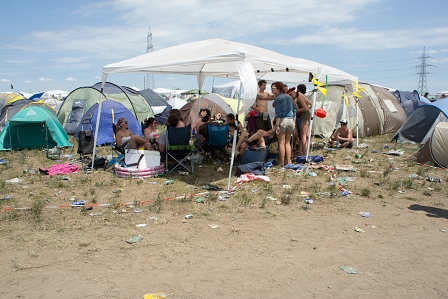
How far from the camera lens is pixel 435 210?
549 centimetres

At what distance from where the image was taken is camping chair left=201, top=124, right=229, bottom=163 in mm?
8000

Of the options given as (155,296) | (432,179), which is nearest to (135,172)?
(155,296)

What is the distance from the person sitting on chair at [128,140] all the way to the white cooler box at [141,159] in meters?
0.47

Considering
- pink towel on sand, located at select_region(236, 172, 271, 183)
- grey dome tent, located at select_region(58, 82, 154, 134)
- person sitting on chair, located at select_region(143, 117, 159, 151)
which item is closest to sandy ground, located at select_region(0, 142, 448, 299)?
pink towel on sand, located at select_region(236, 172, 271, 183)

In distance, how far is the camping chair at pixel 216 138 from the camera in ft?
26.2

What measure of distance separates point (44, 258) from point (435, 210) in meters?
5.06

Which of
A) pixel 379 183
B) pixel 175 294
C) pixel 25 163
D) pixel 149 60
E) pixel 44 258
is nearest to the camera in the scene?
pixel 175 294

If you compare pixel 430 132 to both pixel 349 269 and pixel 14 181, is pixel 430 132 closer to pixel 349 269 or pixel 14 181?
pixel 349 269

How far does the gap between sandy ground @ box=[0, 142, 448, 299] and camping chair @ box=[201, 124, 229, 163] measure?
207cm

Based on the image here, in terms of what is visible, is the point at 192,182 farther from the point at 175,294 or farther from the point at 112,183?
the point at 175,294

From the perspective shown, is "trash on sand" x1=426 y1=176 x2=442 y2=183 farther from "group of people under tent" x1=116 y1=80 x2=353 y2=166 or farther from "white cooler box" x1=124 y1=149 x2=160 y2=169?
"white cooler box" x1=124 y1=149 x2=160 y2=169

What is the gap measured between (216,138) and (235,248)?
4210 millimetres

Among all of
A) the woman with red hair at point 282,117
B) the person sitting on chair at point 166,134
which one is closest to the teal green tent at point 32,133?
the person sitting on chair at point 166,134

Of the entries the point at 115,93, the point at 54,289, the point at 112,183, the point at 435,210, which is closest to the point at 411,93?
the point at 115,93
